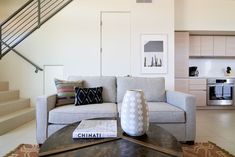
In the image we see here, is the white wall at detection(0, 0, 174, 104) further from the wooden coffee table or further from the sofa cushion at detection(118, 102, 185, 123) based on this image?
the wooden coffee table

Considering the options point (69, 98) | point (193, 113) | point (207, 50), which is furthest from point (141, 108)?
point (207, 50)

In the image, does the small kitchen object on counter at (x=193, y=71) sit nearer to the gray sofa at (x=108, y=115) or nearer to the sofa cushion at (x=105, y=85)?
the sofa cushion at (x=105, y=85)

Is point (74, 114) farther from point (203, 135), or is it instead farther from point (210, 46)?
point (210, 46)

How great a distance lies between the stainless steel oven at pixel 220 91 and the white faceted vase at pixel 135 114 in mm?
4573

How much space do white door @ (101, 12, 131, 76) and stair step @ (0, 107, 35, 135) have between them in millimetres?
1733

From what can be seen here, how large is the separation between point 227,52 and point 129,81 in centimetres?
385

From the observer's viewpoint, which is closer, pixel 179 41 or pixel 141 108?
pixel 141 108

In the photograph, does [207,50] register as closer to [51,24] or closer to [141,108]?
[51,24]

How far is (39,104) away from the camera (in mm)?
2678

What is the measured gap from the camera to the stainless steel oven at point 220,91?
564 cm

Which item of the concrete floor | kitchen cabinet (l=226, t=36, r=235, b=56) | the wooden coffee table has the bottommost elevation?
the concrete floor

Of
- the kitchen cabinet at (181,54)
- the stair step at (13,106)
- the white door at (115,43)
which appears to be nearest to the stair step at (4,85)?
the stair step at (13,106)

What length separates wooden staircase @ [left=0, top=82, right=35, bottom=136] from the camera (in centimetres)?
333

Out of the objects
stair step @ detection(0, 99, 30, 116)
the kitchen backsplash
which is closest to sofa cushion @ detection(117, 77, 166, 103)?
stair step @ detection(0, 99, 30, 116)
